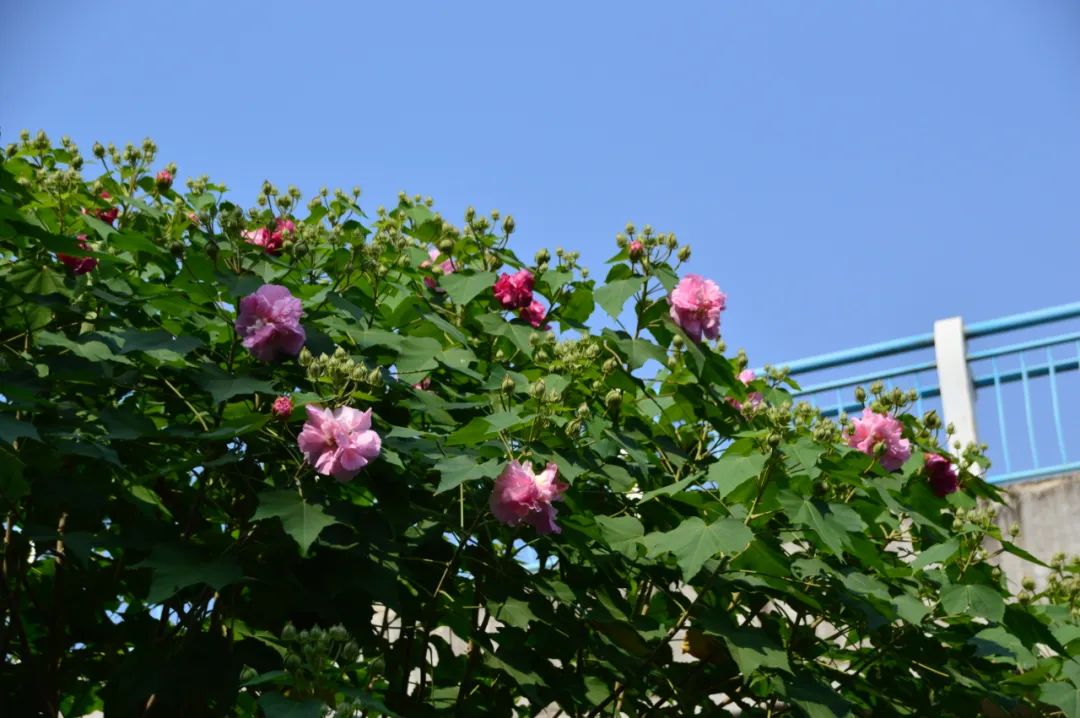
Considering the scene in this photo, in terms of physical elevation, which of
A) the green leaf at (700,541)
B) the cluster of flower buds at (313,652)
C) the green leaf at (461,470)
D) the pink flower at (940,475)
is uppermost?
the pink flower at (940,475)

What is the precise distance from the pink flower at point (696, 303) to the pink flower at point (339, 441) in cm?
87

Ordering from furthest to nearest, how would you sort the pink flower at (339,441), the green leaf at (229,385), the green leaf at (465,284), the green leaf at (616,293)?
the green leaf at (465,284)
the green leaf at (616,293)
the green leaf at (229,385)
the pink flower at (339,441)

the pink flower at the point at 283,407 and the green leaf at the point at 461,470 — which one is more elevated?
the pink flower at the point at 283,407

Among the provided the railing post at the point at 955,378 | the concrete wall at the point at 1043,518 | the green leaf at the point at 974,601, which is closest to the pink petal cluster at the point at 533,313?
the green leaf at the point at 974,601

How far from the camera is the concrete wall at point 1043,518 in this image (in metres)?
6.11

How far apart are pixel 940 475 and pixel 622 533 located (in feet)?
3.87

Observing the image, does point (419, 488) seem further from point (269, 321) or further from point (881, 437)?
point (881, 437)

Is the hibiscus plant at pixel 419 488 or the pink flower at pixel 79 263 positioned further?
the pink flower at pixel 79 263

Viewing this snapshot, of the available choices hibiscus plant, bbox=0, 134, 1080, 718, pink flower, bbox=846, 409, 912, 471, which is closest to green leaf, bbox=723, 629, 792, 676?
hibiscus plant, bbox=0, 134, 1080, 718

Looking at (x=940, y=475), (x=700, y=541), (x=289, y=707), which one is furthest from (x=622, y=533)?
(x=940, y=475)

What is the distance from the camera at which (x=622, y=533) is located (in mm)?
2963

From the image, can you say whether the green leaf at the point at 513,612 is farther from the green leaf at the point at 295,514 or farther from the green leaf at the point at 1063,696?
the green leaf at the point at 1063,696

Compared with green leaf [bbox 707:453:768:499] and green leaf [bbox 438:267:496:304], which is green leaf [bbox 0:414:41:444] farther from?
green leaf [bbox 707:453:768:499]

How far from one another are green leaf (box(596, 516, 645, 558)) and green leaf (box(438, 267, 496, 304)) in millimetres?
651
